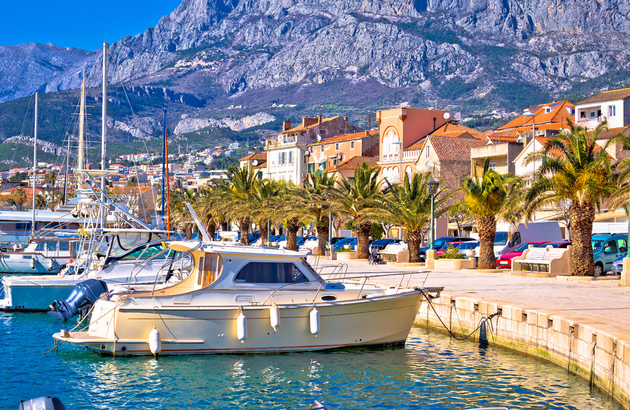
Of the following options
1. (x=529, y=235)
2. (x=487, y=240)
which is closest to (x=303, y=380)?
(x=487, y=240)

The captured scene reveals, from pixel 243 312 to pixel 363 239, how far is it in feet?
89.5

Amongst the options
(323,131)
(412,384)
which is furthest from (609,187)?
(323,131)

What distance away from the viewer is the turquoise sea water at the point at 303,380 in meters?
13.7

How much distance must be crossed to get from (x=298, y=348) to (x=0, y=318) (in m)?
13.2

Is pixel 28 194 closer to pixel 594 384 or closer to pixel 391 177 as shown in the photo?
pixel 391 177

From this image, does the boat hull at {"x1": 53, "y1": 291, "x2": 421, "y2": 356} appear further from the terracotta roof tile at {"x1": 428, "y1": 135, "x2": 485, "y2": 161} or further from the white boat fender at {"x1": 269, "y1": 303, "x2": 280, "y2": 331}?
the terracotta roof tile at {"x1": 428, "y1": 135, "x2": 485, "y2": 161}

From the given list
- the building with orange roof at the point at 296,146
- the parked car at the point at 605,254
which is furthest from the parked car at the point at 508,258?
the building with orange roof at the point at 296,146

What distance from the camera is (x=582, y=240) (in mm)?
26328

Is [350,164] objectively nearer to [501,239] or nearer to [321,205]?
[321,205]

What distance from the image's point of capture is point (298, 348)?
1766 centimetres

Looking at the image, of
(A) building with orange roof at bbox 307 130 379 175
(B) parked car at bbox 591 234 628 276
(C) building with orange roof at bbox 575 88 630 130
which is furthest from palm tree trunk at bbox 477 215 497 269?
(A) building with orange roof at bbox 307 130 379 175

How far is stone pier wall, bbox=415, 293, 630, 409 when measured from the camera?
12578 millimetres

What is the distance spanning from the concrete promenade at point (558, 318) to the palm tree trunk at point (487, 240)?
628 cm

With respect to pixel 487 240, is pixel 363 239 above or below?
above
